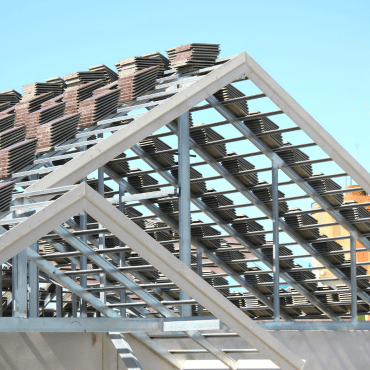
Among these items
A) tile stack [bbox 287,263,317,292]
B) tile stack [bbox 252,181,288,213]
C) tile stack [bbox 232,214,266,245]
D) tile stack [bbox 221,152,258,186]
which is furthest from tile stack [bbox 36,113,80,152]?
tile stack [bbox 287,263,317,292]

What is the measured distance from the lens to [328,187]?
1243 centimetres

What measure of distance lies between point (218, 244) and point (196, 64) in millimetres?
3901

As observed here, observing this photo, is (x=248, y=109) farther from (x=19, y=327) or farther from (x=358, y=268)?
(x=19, y=327)

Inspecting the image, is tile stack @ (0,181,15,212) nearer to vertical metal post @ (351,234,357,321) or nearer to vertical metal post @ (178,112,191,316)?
vertical metal post @ (178,112,191,316)

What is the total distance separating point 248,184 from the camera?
42.2ft

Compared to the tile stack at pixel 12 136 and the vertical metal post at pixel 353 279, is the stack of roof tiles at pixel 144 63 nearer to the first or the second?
the tile stack at pixel 12 136

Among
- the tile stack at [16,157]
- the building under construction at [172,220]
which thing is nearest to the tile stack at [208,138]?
the building under construction at [172,220]

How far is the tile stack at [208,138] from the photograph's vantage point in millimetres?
12344

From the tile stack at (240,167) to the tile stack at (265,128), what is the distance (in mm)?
537

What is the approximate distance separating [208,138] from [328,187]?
2.12 meters

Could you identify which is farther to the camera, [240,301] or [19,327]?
[240,301]

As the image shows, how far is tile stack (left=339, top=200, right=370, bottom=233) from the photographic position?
1275cm

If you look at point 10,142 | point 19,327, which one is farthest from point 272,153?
point 19,327

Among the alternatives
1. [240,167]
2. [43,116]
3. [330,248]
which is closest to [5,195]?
[43,116]
